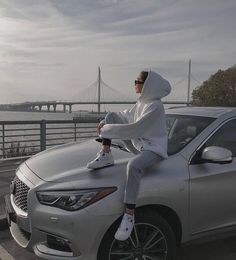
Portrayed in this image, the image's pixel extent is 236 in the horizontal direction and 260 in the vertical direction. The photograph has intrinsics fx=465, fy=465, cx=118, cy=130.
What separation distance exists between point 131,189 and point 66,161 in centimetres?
87

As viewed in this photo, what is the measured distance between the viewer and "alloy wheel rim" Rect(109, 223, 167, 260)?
401 cm

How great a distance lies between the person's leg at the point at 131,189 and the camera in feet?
12.6

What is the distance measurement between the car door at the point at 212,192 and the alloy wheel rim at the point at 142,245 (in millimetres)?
415

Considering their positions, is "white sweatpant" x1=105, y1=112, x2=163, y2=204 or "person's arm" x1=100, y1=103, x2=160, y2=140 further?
"person's arm" x1=100, y1=103, x2=160, y2=140

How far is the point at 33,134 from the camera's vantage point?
11.3 m

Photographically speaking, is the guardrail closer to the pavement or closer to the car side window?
the pavement

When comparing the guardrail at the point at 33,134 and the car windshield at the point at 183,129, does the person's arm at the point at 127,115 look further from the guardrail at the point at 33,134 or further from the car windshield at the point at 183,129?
the guardrail at the point at 33,134

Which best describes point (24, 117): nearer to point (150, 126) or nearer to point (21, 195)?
point (21, 195)

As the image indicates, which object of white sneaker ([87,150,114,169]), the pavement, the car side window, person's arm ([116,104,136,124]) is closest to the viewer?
white sneaker ([87,150,114,169])

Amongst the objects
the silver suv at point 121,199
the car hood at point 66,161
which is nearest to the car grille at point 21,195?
the silver suv at point 121,199

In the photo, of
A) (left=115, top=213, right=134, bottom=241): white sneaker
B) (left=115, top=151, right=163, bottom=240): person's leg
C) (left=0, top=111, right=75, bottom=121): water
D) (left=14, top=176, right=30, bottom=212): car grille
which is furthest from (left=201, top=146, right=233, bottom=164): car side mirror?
(left=0, top=111, right=75, bottom=121): water

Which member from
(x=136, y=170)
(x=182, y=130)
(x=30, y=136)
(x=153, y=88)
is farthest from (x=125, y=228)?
(x=30, y=136)

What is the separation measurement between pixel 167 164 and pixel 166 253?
2.66 feet

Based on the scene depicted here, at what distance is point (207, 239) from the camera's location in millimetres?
4582
